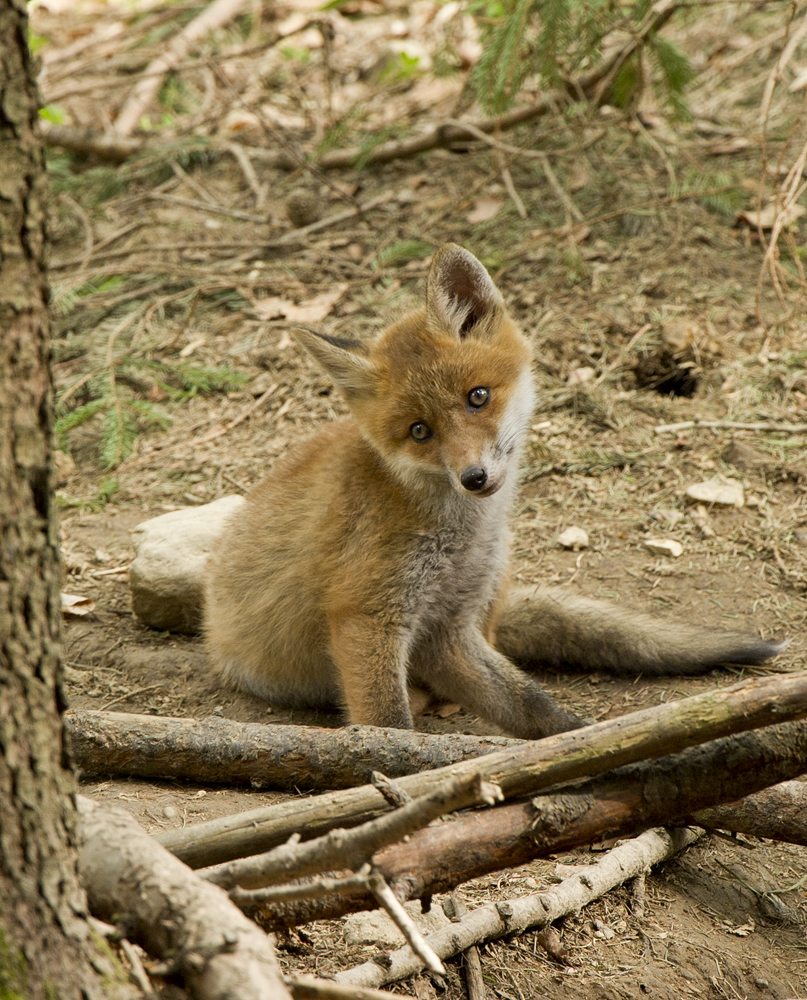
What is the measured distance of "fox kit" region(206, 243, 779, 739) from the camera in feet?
11.3

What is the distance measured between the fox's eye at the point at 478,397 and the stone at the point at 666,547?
1456 mm

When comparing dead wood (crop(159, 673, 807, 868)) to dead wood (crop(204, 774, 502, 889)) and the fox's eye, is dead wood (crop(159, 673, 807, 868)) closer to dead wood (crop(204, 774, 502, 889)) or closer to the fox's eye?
dead wood (crop(204, 774, 502, 889))

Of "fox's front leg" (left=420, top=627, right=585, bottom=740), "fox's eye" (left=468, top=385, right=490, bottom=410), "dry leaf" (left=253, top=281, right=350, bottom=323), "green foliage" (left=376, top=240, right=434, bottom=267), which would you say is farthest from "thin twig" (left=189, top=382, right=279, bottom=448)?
"fox's eye" (left=468, top=385, right=490, bottom=410)

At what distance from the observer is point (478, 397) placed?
348cm

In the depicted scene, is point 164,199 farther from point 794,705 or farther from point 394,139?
point 794,705

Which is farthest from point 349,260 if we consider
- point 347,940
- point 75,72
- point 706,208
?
point 347,940

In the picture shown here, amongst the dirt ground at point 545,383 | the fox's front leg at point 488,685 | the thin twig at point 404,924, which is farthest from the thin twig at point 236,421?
the thin twig at point 404,924

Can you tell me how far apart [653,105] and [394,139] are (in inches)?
87.5

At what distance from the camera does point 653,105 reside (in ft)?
24.5

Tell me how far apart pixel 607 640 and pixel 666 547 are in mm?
837

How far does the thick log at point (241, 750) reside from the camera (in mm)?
2770

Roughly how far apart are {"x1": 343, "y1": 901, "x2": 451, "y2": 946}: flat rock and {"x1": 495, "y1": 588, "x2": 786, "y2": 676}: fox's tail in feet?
5.18

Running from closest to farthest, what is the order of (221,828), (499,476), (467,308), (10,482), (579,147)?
(10,482) < (221,828) < (499,476) < (467,308) < (579,147)

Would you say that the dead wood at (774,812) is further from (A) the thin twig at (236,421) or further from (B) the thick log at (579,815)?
(A) the thin twig at (236,421)
